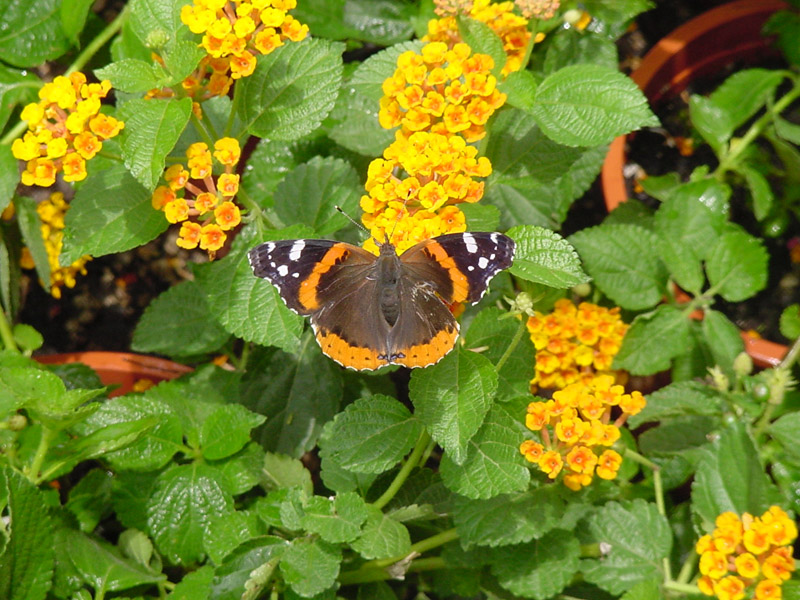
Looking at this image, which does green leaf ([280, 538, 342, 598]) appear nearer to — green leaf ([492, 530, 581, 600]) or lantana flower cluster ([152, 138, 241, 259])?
green leaf ([492, 530, 581, 600])

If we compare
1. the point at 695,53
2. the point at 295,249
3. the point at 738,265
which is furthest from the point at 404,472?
the point at 695,53

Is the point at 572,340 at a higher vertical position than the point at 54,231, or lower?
lower

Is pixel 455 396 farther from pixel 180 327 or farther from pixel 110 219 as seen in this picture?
pixel 180 327

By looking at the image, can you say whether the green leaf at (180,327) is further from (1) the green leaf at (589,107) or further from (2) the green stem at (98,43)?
(1) the green leaf at (589,107)

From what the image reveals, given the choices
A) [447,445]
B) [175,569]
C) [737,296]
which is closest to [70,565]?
[175,569]

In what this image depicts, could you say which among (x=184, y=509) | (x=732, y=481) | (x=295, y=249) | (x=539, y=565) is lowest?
(x=539, y=565)

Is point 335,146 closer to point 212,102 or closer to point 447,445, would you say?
point 212,102
